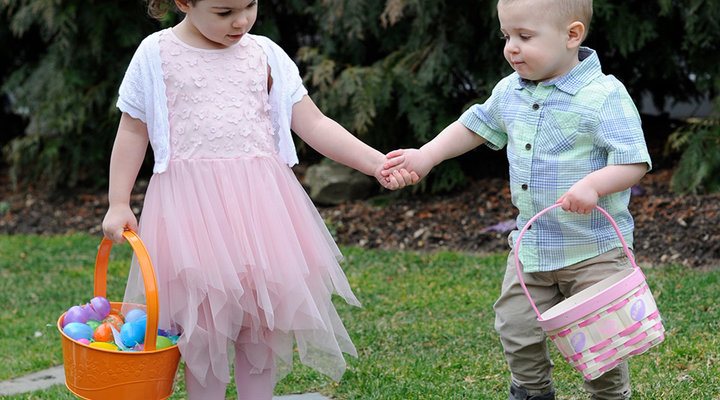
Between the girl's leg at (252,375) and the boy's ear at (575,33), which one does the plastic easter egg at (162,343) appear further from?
the boy's ear at (575,33)

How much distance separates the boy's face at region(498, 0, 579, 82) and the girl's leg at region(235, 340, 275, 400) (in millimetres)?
1220

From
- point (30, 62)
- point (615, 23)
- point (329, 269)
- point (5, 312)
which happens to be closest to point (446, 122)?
point (615, 23)

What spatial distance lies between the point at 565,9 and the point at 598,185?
54cm

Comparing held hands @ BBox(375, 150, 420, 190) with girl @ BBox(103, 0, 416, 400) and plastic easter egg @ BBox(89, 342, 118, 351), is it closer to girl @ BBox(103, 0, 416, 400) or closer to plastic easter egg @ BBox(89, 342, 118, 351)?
girl @ BBox(103, 0, 416, 400)

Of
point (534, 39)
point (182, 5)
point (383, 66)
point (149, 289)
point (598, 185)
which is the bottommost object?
point (149, 289)

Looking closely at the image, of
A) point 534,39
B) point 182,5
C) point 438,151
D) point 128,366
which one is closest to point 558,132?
point 534,39

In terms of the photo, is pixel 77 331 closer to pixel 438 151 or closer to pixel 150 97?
pixel 150 97

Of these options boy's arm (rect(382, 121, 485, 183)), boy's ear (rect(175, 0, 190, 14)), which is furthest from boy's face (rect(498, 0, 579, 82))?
boy's ear (rect(175, 0, 190, 14))

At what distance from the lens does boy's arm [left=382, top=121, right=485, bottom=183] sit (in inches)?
116

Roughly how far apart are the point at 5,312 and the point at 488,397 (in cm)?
298

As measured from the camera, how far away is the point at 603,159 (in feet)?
8.86

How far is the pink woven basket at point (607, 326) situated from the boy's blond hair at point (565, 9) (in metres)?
0.58

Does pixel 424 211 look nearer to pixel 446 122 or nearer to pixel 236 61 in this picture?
pixel 446 122

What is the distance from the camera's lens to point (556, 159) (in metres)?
2.69
